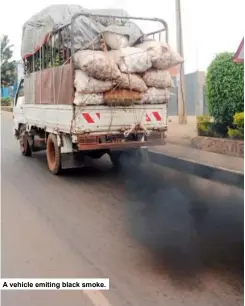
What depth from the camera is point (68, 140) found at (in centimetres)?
725

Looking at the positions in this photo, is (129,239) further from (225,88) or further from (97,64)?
(225,88)

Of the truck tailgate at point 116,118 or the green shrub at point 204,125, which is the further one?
the green shrub at point 204,125

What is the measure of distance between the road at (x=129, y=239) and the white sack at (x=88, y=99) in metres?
1.33

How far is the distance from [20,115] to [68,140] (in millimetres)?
3403

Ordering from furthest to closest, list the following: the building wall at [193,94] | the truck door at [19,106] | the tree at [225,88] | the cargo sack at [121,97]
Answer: the building wall at [193,94] < the truck door at [19,106] < the tree at [225,88] < the cargo sack at [121,97]

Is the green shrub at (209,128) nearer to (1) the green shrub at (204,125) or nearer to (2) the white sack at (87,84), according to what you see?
(1) the green shrub at (204,125)

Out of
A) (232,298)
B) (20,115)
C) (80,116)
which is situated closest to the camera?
(232,298)

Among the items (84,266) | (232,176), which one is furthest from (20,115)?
(84,266)

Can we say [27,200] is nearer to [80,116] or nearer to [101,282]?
[80,116]

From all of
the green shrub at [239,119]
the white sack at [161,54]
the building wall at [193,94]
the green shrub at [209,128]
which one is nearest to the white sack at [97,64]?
the white sack at [161,54]

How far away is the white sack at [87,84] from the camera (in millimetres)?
6617

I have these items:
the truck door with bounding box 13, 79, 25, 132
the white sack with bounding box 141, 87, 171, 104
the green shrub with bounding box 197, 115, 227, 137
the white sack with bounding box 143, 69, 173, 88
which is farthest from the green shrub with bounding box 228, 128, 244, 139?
the truck door with bounding box 13, 79, 25, 132

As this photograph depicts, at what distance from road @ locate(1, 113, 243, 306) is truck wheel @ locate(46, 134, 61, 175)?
1.28 ft

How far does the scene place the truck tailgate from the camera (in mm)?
6824
